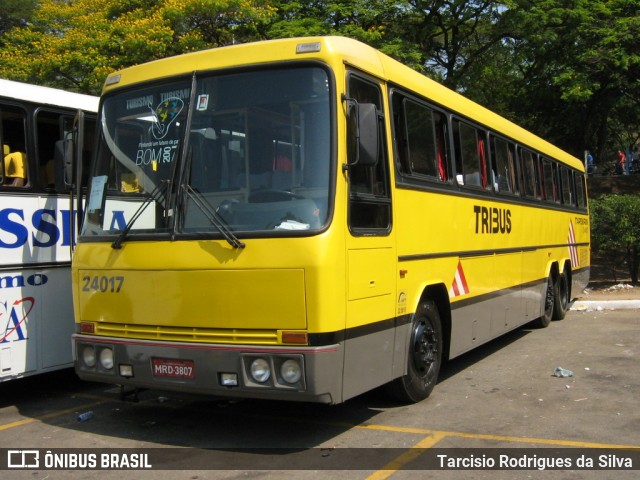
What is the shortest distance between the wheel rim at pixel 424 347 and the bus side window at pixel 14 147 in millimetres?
4357

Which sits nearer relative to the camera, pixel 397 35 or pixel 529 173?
pixel 529 173

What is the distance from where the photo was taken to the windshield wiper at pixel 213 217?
5199 millimetres

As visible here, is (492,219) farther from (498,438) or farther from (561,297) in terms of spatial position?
(561,297)

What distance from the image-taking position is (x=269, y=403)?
7.04 meters

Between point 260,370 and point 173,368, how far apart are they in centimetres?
80

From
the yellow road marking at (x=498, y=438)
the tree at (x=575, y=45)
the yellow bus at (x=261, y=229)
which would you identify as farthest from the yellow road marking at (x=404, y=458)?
the tree at (x=575, y=45)

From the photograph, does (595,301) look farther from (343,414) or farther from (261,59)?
(261,59)

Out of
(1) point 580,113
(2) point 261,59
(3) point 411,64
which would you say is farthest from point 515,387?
(1) point 580,113

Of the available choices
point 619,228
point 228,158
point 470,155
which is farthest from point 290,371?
point 619,228

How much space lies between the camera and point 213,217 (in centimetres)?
537

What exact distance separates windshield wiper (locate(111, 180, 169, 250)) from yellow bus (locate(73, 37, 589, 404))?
0.5 inches

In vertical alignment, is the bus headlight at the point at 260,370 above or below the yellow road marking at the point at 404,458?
above

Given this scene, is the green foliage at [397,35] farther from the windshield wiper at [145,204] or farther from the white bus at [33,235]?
the windshield wiper at [145,204]

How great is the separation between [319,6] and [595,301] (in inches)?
471
